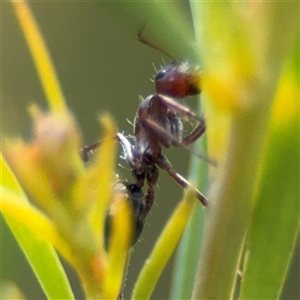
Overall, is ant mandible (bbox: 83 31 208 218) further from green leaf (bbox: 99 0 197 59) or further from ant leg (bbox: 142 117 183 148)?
green leaf (bbox: 99 0 197 59)

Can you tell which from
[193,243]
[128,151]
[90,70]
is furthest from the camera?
[90,70]

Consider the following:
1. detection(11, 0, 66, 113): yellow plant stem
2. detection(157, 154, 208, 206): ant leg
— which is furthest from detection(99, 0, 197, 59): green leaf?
detection(157, 154, 208, 206): ant leg

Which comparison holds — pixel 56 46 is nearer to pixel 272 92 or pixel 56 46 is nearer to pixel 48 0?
pixel 48 0

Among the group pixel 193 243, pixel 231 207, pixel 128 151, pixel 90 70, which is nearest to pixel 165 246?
pixel 231 207

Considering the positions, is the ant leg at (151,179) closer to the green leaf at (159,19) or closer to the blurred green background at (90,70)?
the blurred green background at (90,70)

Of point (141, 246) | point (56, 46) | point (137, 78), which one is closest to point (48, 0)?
point (56, 46)

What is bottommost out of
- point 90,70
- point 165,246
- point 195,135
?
point 165,246

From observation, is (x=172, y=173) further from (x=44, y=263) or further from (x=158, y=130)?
(x=44, y=263)
